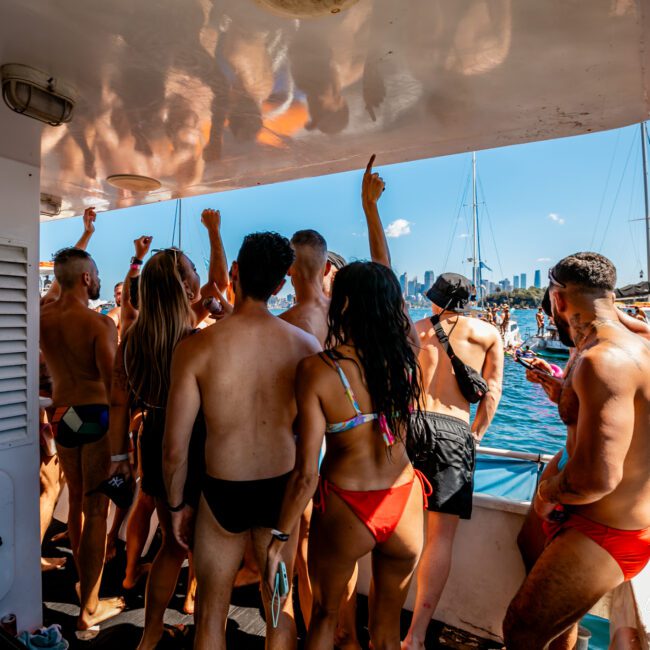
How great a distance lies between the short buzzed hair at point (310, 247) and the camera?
2662 mm

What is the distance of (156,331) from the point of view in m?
2.20

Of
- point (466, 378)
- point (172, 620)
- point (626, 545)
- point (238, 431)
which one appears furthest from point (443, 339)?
point (172, 620)

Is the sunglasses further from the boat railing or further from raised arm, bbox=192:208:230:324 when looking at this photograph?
raised arm, bbox=192:208:230:324

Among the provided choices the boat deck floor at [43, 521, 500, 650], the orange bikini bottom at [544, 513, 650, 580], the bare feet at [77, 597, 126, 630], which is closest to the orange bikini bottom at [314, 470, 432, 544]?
the orange bikini bottom at [544, 513, 650, 580]

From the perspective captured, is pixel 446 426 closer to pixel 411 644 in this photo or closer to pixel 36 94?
pixel 411 644

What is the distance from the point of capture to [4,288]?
2137mm

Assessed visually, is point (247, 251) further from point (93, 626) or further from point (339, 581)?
point (93, 626)

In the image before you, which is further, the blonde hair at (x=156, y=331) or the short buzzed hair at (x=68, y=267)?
the short buzzed hair at (x=68, y=267)

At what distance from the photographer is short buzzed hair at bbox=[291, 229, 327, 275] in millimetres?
2662

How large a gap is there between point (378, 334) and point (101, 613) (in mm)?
2368

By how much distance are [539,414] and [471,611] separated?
821 inches

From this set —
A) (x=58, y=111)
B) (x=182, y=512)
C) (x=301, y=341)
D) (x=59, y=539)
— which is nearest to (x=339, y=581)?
(x=182, y=512)

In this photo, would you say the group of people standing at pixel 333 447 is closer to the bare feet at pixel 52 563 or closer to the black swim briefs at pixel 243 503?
the black swim briefs at pixel 243 503

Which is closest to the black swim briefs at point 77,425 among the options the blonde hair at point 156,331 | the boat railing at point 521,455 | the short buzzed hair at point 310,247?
the blonde hair at point 156,331
